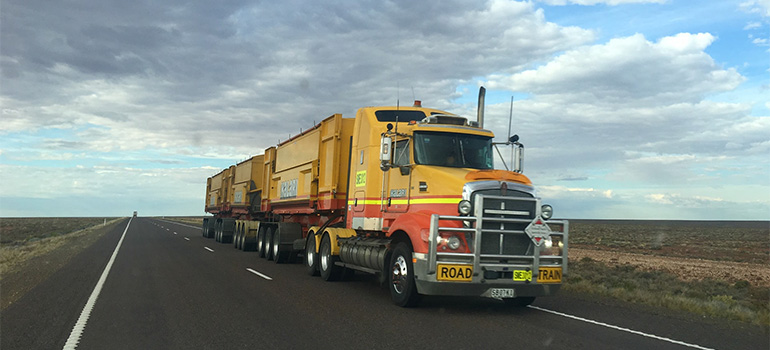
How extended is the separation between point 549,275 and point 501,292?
98 centimetres

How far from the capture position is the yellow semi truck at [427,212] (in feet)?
29.1

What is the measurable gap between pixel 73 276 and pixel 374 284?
7.60m

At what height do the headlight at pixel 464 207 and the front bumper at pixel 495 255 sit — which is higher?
the headlight at pixel 464 207

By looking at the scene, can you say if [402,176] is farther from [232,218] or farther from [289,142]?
[232,218]

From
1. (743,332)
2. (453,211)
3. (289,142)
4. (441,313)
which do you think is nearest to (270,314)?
(441,313)

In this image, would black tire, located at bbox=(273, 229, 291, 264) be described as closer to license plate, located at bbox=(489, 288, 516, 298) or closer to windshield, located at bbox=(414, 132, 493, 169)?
windshield, located at bbox=(414, 132, 493, 169)

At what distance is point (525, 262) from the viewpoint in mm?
9188

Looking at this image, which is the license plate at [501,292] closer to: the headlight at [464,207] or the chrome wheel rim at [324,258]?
the headlight at [464,207]

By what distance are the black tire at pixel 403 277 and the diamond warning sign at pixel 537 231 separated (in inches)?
78.9

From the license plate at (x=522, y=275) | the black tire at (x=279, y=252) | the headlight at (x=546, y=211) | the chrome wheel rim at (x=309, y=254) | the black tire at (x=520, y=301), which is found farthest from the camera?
the black tire at (x=279, y=252)

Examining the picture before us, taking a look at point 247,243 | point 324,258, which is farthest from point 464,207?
point 247,243

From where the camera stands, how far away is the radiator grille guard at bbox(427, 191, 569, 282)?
28.7 ft

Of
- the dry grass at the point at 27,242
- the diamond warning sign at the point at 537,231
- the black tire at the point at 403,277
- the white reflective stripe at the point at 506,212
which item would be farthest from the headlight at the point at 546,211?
the dry grass at the point at 27,242

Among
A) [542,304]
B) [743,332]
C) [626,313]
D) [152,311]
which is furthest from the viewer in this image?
[542,304]
